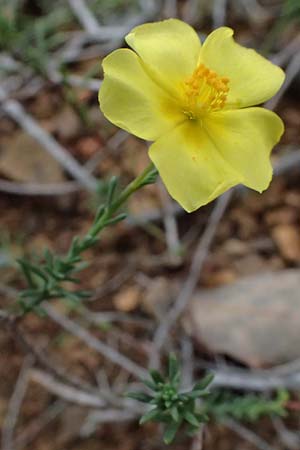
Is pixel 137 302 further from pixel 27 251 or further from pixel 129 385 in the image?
pixel 27 251

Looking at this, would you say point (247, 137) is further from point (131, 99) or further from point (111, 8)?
point (111, 8)

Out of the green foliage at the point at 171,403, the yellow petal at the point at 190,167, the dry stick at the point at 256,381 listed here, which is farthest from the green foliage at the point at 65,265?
the dry stick at the point at 256,381

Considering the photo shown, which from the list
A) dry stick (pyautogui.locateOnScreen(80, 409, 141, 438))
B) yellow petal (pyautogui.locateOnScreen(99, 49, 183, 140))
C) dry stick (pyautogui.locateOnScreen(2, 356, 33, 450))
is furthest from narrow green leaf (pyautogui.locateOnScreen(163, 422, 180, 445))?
dry stick (pyautogui.locateOnScreen(2, 356, 33, 450))

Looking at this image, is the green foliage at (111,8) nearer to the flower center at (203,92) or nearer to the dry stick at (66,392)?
the dry stick at (66,392)

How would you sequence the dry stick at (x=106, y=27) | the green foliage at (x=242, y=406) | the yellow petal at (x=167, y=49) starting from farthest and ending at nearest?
the dry stick at (x=106, y=27), the green foliage at (x=242, y=406), the yellow petal at (x=167, y=49)

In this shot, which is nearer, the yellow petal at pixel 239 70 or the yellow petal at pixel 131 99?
the yellow petal at pixel 131 99

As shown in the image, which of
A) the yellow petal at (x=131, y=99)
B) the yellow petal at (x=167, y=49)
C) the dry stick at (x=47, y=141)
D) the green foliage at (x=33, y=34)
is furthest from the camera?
the dry stick at (x=47, y=141)

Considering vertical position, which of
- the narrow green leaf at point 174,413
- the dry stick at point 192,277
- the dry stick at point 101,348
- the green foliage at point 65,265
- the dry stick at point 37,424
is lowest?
the dry stick at point 192,277
